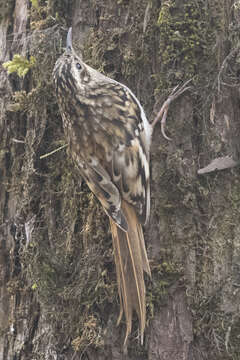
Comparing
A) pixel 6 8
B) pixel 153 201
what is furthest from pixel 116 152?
pixel 6 8

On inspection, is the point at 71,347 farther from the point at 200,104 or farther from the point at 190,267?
the point at 200,104

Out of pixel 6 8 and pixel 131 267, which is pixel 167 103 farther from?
pixel 6 8

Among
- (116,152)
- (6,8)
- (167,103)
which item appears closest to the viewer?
(167,103)

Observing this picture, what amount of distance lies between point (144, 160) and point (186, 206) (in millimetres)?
306

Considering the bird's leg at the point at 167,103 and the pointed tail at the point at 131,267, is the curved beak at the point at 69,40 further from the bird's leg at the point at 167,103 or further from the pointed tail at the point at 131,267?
the pointed tail at the point at 131,267

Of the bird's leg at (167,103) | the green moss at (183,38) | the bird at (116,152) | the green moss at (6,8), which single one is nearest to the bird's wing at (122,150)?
the bird at (116,152)

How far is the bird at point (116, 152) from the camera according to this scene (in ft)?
6.77

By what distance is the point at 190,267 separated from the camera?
2.06m

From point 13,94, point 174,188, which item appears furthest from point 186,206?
point 13,94

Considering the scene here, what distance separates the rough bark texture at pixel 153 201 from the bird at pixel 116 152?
0.21 feet

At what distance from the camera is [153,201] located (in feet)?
7.16

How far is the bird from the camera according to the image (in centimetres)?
206

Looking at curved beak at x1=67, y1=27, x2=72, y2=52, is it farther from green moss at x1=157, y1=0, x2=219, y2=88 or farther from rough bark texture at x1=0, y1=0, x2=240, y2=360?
green moss at x1=157, y1=0, x2=219, y2=88

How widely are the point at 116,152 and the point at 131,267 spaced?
0.56 metres
